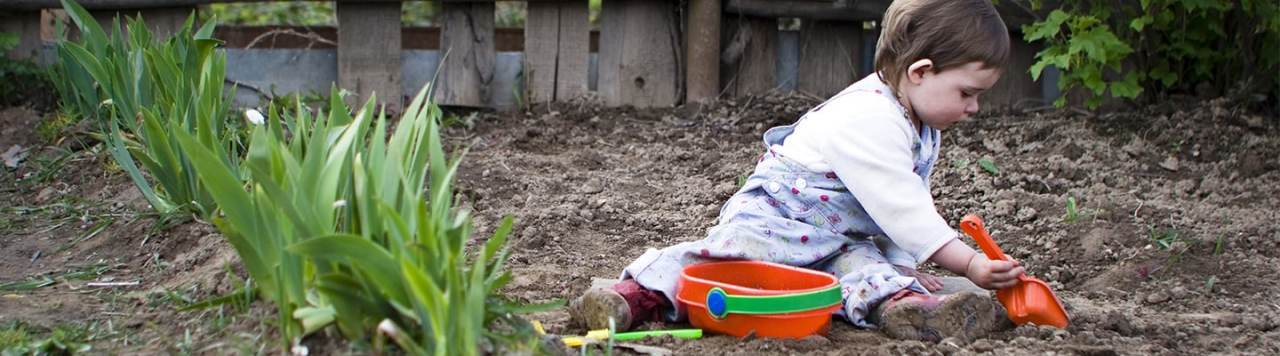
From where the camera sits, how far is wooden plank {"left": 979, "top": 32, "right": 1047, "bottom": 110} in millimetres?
5285

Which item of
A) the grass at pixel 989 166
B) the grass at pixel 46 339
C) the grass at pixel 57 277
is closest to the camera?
the grass at pixel 46 339

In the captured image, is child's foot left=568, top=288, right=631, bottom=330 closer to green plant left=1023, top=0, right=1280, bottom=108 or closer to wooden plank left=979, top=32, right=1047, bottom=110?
green plant left=1023, top=0, right=1280, bottom=108

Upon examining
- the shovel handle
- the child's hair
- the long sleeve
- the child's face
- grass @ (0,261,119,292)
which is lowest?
grass @ (0,261,119,292)

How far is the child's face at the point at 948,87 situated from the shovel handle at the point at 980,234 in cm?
24

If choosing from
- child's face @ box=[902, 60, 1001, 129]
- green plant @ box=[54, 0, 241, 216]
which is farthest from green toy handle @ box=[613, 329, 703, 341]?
green plant @ box=[54, 0, 241, 216]

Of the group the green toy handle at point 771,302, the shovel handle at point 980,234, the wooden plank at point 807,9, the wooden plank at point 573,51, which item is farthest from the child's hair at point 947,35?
the wooden plank at point 573,51

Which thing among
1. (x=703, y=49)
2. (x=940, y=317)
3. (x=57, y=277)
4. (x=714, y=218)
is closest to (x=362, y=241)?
(x=940, y=317)

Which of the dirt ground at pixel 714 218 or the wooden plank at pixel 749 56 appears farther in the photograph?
the wooden plank at pixel 749 56

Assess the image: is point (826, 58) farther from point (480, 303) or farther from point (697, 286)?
point (480, 303)

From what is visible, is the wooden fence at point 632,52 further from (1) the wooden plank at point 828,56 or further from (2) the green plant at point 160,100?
(2) the green plant at point 160,100

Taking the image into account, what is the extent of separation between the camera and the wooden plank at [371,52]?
213 inches

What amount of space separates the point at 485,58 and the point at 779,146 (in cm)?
260

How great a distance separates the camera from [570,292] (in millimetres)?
3086

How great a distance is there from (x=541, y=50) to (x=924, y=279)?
2.81 meters
